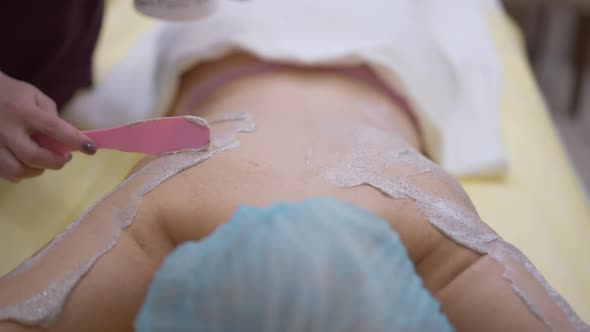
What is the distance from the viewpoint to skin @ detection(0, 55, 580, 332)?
1.79ft

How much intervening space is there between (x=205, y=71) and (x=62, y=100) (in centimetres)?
22

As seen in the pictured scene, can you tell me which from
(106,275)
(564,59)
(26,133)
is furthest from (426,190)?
(564,59)

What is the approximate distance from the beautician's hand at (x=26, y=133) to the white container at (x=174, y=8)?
0.90ft

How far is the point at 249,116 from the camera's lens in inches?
29.0

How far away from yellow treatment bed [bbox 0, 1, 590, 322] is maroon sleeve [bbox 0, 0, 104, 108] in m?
0.09

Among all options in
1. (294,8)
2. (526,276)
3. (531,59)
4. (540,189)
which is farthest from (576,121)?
(526,276)

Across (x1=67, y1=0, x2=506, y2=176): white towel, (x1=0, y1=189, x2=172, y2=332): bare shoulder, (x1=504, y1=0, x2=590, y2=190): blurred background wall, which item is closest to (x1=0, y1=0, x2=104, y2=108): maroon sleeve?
(x1=67, y1=0, x2=506, y2=176): white towel

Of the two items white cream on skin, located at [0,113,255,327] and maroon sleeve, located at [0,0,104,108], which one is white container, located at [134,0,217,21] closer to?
maroon sleeve, located at [0,0,104,108]

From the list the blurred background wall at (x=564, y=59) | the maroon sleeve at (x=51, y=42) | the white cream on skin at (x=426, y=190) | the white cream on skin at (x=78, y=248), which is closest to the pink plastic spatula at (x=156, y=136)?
the white cream on skin at (x=78, y=248)

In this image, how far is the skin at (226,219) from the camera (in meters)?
0.55

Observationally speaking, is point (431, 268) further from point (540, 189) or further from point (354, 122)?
point (540, 189)

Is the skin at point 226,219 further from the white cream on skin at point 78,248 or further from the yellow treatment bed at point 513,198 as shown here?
the yellow treatment bed at point 513,198

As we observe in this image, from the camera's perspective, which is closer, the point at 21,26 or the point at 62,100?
the point at 21,26

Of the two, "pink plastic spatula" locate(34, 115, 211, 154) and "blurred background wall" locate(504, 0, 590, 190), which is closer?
"pink plastic spatula" locate(34, 115, 211, 154)
